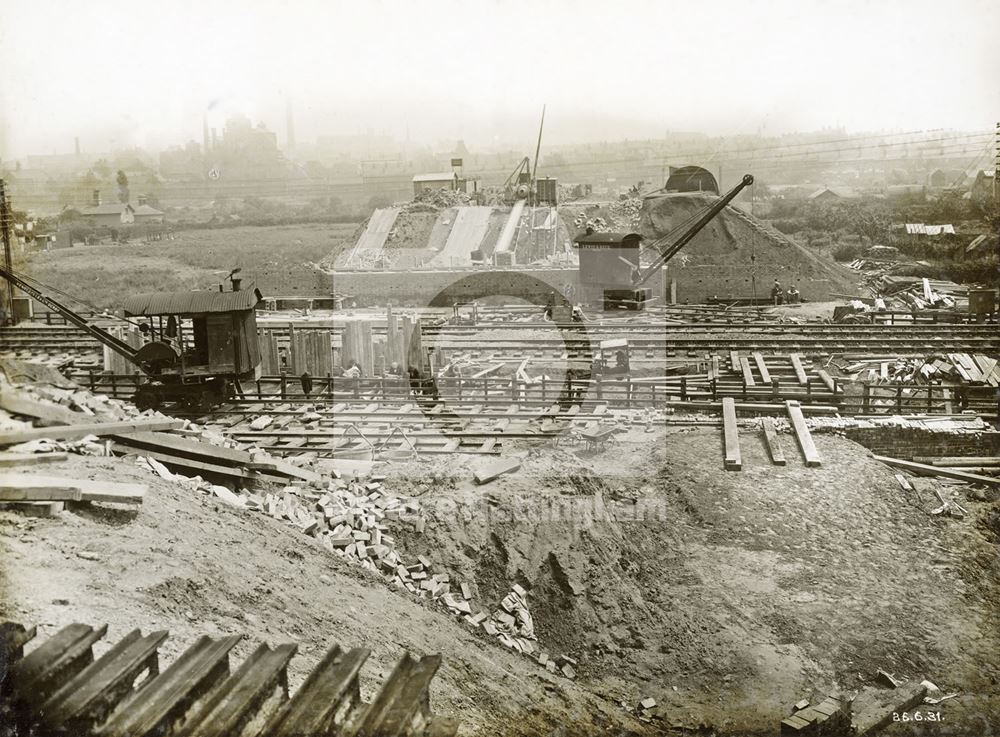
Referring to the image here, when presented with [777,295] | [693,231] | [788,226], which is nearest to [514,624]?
[693,231]

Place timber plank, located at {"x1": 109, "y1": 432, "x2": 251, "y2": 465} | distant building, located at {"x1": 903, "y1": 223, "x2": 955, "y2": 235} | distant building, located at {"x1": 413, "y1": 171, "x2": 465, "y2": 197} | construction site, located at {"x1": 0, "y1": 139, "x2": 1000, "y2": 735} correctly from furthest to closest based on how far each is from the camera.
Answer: distant building, located at {"x1": 413, "y1": 171, "x2": 465, "y2": 197} < distant building, located at {"x1": 903, "y1": 223, "x2": 955, "y2": 235} < timber plank, located at {"x1": 109, "y1": 432, "x2": 251, "y2": 465} < construction site, located at {"x1": 0, "y1": 139, "x2": 1000, "y2": 735}

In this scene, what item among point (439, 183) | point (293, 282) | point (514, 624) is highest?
point (439, 183)

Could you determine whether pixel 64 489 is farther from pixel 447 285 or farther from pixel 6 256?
pixel 447 285

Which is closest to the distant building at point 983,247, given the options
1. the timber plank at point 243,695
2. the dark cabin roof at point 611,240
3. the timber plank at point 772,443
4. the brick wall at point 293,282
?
the dark cabin roof at point 611,240

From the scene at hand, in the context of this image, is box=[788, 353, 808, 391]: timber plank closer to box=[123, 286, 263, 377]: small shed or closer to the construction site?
the construction site

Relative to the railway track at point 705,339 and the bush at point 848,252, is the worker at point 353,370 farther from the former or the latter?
the bush at point 848,252

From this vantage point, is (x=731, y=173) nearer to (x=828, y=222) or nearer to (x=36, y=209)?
(x=828, y=222)

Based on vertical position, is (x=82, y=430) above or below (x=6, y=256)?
below

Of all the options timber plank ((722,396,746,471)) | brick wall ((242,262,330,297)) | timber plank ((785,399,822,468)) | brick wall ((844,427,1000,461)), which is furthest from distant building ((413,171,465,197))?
brick wall ((844,427,1000,461))
